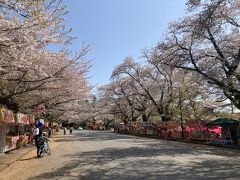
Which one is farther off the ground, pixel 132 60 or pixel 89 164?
pixel 132 60

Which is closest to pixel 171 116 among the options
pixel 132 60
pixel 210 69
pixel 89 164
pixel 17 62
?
pixel 132 60

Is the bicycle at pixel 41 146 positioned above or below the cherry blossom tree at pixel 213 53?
below

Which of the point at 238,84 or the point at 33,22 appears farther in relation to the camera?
the point at 238,84

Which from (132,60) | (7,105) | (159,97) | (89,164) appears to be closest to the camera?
(89,164)

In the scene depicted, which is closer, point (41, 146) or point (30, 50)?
point (30, 50)

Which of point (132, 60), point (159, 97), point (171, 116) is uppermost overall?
point (132, 60)

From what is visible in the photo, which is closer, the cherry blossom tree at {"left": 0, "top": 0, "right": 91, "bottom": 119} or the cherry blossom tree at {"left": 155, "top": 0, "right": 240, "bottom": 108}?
the cherry blossom tree at {"left": 0, "top": 0, "right": 91, "bottom": 119}

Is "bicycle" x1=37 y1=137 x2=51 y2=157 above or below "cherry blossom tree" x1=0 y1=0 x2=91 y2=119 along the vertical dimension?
below

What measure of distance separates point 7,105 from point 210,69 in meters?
15.8

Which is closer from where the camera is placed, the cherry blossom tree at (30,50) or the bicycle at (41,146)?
the cherry blossom tree at (30,50)

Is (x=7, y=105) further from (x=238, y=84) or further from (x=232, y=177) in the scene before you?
(x=232, y=177)

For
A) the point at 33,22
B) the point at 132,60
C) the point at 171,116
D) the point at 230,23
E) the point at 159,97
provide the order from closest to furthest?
the point at 33,22 → the point at 230,23 → the point at 171,116 → the point at 159,97 → the point at 132,60

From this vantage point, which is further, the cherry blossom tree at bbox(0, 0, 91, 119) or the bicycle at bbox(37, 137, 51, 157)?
the bicycle at bbox(37, 137, 51, 157)

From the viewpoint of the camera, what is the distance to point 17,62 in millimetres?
12797
